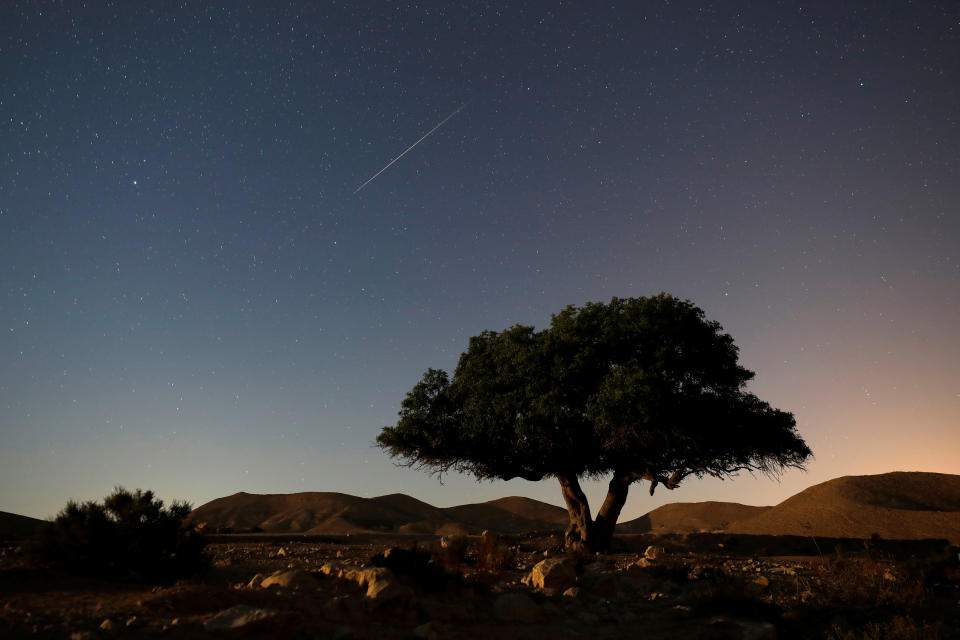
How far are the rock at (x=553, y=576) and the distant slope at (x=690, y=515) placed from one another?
7337 centimetres

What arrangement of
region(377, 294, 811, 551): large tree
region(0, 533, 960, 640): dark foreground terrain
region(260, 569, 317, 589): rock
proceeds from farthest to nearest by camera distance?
region(377, 294, 811, 551): large tree, region(260, 569, 317, 589): rock, region(0, 533, 960, 640): dark foreground terrain

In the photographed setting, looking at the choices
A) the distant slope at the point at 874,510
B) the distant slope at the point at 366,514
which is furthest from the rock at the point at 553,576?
the distant slope at the point at 366,514

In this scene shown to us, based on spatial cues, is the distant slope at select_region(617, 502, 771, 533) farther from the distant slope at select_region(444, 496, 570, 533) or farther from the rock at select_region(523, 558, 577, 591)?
the rock at select_region(523, 558, 577, 591)

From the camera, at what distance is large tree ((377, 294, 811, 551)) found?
23.1m

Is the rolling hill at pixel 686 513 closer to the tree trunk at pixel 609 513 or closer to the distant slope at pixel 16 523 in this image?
the distant slope at pixel 16 523

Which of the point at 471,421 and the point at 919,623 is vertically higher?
the point at 471,421

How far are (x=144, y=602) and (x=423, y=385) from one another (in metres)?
19.2

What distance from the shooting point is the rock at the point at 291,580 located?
990 cm

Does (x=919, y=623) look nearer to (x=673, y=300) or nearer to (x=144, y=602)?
(x=144, y=602)

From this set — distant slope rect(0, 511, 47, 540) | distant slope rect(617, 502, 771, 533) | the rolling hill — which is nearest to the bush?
the rolling hill

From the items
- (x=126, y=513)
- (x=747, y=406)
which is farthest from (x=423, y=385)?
(x=126, y=513)

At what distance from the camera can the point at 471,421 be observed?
25266 millimetres

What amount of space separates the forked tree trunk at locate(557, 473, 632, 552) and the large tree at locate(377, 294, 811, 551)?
0.04 meters

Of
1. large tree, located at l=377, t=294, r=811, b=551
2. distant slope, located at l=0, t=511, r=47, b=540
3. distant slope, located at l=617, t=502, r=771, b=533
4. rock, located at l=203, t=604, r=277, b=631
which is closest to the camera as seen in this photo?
rock, located at l=203, t=604, r=277, b=631
